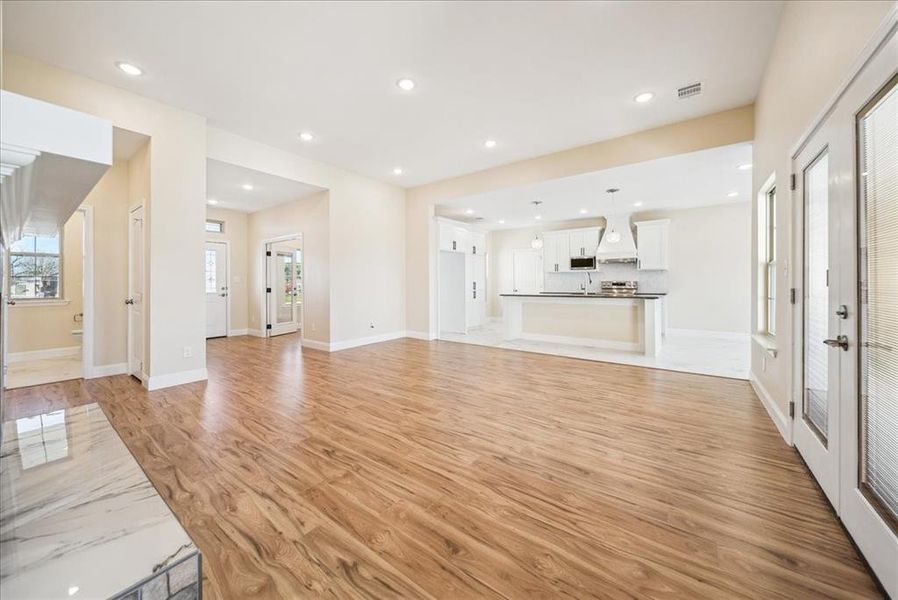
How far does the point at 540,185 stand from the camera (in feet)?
18.6

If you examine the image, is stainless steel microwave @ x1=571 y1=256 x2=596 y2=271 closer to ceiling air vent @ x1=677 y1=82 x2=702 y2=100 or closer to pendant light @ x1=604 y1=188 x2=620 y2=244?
pendant light @ x1=604 y1=188 x2=620 y2=244

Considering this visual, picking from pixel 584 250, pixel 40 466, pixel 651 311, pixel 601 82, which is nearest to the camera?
pixel 40 466

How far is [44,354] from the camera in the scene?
5.09 metres

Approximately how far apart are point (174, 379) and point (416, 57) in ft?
13.9

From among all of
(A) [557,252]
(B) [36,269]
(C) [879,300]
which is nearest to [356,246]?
(B) [36,269]

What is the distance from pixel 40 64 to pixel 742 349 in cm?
961

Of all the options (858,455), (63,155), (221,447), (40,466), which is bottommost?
(221,447)

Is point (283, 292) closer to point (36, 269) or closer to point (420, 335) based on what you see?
point (420, 335)

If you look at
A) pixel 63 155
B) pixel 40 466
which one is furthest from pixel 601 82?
pixel 40 466

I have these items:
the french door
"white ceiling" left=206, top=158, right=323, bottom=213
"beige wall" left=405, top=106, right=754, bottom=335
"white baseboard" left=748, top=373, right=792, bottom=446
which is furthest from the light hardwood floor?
"white ceiling" left=206, top=158, right=323, bottom=213

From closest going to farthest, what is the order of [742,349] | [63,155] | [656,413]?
[63,155]
[656,413]
[742,349]

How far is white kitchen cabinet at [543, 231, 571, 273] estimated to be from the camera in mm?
8906

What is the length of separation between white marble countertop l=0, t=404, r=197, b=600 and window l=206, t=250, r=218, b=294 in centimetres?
734

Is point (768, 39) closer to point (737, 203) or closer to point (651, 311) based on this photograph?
point (651, 311)
